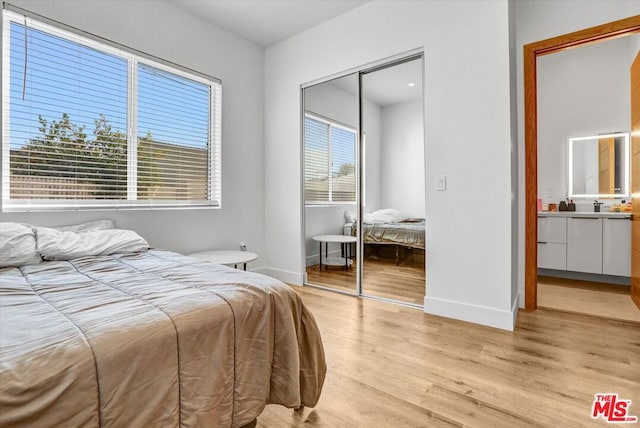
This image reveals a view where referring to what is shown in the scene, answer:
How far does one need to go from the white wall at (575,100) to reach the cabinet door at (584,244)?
556mm

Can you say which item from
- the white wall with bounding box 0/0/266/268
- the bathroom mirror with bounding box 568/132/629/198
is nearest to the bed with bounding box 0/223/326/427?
the white wall with bounding box 0/0/266/268

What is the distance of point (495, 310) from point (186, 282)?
2.20 meters

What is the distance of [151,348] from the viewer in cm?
95

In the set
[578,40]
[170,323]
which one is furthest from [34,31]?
[578,40]

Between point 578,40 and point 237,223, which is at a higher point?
point 578,40

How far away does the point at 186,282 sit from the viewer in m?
1.44

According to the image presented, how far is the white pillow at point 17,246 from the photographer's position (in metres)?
1.79

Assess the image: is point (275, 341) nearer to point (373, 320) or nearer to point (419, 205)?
point (373, 320)

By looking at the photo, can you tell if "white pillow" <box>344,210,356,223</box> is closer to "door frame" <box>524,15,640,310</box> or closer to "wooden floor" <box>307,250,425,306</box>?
"wooden floor" <box>307,250,425,306</box>

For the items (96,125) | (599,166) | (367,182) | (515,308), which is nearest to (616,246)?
(599,166)

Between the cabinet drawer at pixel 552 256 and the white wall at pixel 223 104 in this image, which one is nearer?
the white wall at pixel 223 104

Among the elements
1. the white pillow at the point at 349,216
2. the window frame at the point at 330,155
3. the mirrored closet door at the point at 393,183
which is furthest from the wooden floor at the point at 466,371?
the window frame at the point at 330,155

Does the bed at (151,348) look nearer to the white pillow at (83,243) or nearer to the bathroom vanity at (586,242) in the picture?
the white pillow at (83,243)

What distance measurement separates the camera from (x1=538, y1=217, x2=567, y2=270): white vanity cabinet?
12.8 ft
